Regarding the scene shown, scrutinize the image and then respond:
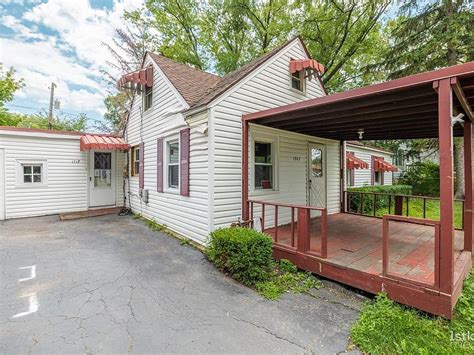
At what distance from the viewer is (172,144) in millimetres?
6883

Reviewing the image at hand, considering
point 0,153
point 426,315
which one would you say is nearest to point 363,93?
point 426,315

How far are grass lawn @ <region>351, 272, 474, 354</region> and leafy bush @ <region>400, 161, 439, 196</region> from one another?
1665 centimetres

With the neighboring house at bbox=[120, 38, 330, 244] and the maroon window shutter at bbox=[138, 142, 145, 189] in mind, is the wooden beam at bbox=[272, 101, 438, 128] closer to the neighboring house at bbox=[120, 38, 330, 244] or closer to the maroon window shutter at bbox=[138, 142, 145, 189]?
the neighboring house at bbox=[120, 38, 330, 244]

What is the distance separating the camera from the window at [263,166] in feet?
20.5

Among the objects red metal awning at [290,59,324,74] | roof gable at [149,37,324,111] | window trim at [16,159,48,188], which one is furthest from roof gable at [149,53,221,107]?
window trim at [16,159,48,188]

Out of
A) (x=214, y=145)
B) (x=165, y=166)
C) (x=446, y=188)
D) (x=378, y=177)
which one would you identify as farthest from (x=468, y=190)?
(x=378, y=177)

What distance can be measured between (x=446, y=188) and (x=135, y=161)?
9.09m

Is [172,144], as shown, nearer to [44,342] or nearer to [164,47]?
[44,342]

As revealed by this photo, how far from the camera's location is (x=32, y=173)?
823 cm

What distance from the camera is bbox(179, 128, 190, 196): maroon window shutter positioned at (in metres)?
5.87

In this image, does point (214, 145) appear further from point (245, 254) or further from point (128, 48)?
point (128, 48)

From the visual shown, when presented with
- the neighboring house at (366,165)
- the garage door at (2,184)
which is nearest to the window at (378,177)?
the neighboring house at (366,165)

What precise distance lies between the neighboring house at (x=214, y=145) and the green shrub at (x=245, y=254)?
1.09 m

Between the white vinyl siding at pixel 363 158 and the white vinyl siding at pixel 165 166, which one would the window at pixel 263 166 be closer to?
the white vinyl siding at pixel 165 166
